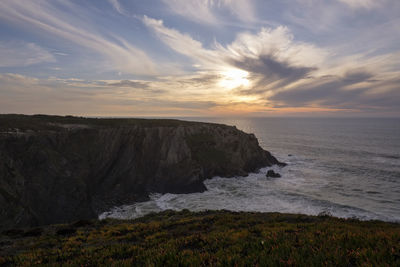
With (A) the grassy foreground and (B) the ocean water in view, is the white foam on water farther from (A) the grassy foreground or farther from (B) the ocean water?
(A) the grassy foreground

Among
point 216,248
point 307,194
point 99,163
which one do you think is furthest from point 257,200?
point 99,163

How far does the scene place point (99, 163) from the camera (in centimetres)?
4247

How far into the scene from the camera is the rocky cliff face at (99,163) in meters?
29.7

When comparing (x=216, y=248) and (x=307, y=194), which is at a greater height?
(x=216, y=248)

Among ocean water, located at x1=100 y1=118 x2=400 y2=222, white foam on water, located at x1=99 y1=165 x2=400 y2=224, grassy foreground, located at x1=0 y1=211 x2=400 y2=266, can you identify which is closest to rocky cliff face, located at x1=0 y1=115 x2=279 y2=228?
white foam on water, located at x1=99 y1=165 x2=400 y2=224

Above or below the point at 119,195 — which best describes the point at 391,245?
above

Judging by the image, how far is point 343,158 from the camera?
70.6 meters

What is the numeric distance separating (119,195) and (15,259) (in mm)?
30777

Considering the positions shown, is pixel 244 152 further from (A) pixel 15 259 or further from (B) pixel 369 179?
(A) pixel 15 259

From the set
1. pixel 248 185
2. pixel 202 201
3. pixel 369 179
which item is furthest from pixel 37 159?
pixel 369 179

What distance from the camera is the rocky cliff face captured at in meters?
29.7

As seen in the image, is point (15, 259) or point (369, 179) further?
point (369, 179)

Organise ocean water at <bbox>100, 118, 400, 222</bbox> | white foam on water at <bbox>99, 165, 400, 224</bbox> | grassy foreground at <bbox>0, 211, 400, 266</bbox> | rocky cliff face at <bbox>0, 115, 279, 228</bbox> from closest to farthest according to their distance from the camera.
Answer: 1. grassy foreground at <bbox>0, 211, 400, 266</bbox>
2. rocky cliff face at <bbox>0, 115, 279, 228</bbox>
3. white foam on water at <bbox>99, 165, 400, 224</bbox>
4. ocean water at <bbox>100, 118, 400, 222</bbox>

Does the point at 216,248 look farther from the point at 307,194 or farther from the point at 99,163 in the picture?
the point at 99,163
